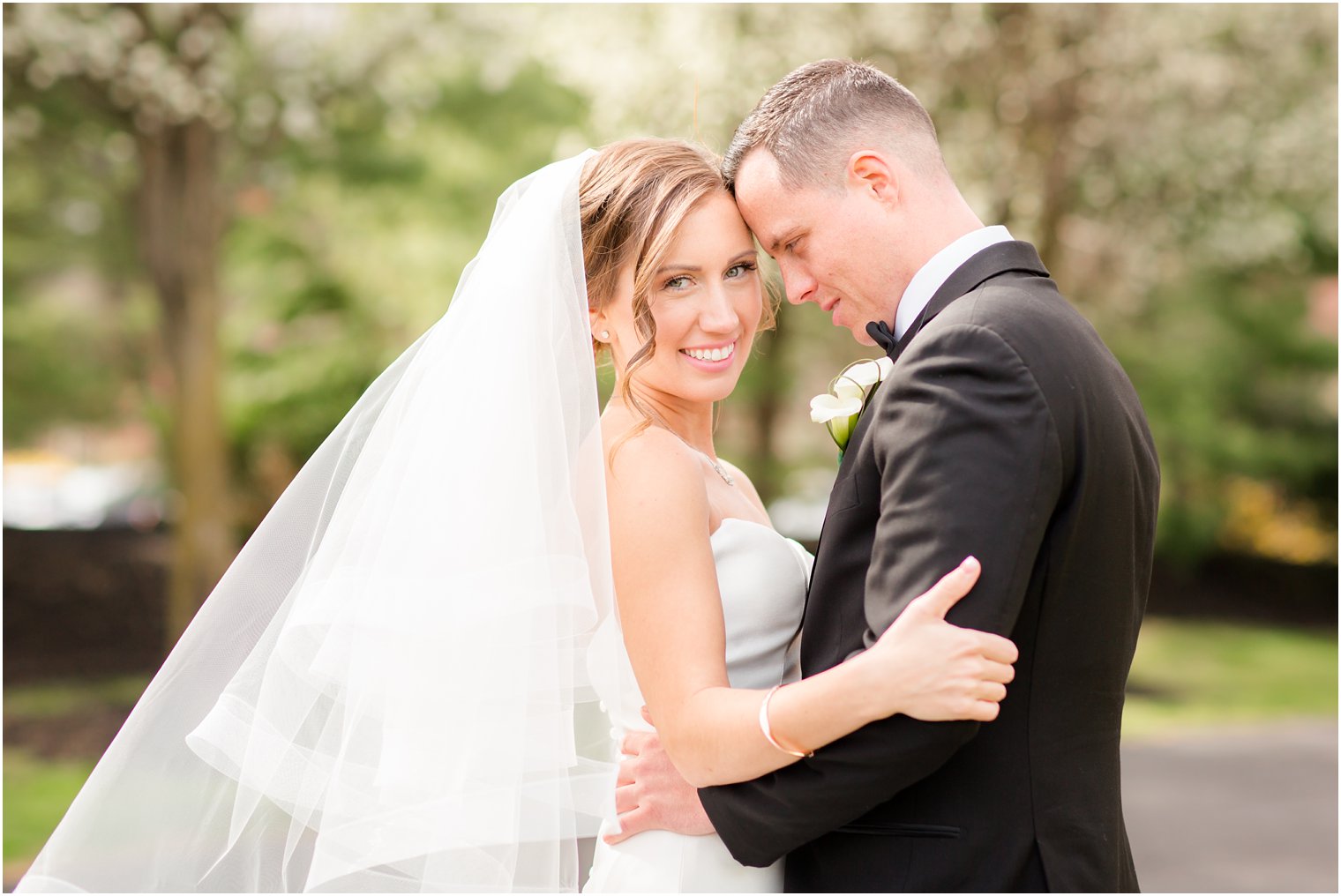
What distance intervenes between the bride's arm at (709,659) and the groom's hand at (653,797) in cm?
27

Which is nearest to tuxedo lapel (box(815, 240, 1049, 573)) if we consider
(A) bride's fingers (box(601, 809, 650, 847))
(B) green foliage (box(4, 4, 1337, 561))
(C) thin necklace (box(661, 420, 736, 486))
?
(C) thin necklace (box(661, 420, 736, 486))

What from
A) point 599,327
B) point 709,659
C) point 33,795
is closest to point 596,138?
point 33,795

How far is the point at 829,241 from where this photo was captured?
8.68 feet

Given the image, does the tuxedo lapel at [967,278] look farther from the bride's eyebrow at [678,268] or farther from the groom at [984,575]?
the bride's eyebrow at [678,268]

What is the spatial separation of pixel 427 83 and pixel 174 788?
8154 mm

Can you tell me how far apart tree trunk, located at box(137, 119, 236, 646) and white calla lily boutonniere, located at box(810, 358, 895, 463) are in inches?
341

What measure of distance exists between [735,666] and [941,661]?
0.79m

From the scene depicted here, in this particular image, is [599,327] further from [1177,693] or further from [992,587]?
[1177,693]

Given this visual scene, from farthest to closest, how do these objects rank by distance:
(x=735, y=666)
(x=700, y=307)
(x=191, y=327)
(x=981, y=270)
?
(x=191, y=327), (x=700, y=307), (x=735, y=666), (x=981, y=270)

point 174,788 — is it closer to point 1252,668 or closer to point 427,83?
point 427,83

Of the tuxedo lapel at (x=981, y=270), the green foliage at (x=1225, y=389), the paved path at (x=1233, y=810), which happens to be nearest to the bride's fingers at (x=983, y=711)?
the tuxedo lapel at (x=981, y=270)

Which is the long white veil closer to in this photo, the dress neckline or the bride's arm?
the bride's arm

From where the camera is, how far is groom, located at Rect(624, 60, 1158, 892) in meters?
2.03

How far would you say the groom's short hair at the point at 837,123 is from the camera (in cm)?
261
